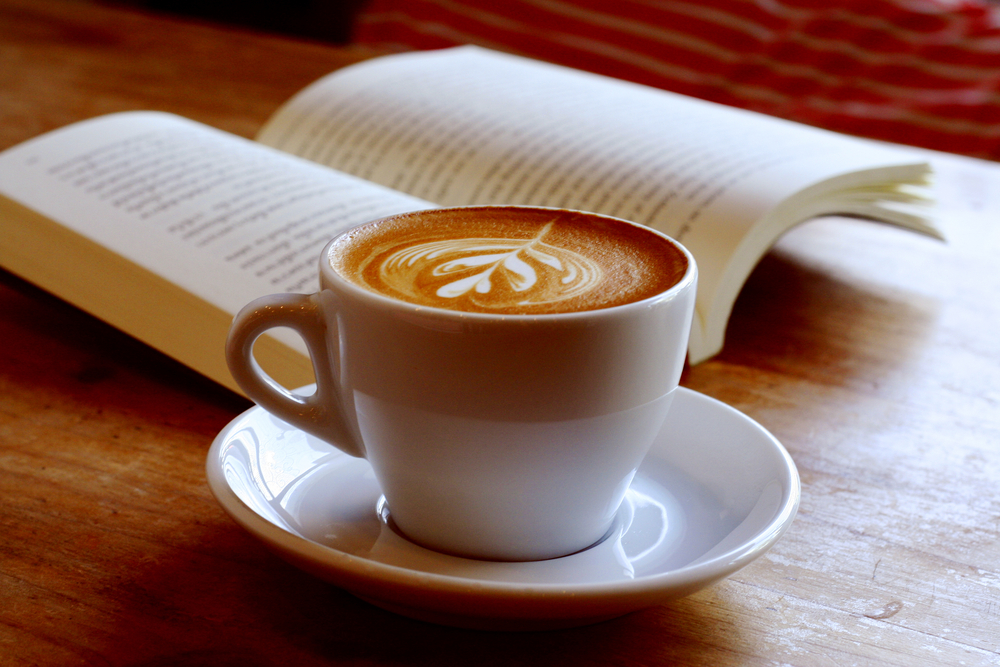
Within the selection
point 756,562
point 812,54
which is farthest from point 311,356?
point 812,54

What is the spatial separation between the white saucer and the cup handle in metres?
0.02

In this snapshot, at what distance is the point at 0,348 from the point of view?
0.54m

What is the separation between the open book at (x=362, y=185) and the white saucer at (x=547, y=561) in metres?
0.09

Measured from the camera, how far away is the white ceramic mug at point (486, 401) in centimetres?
31

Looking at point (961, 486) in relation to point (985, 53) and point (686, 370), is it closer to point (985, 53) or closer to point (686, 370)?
point (686, 370)

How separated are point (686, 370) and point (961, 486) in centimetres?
16

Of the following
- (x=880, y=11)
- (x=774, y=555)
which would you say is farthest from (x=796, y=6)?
(x=774, y=555)

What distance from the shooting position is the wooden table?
0.31 metres

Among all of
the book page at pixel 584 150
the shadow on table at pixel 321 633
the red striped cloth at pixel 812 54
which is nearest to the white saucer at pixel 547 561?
the shadow on table at pixel 321 633

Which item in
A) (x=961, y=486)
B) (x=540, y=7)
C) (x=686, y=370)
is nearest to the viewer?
(x=961, y=486)

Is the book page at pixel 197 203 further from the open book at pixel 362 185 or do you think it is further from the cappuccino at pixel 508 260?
the cappuccino at pixel 508 260

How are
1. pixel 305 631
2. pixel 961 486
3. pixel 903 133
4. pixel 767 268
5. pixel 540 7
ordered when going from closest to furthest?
pixel 305 631, pixel 961 486, pixel 767 268, pixel 903 133, pixel 540 7

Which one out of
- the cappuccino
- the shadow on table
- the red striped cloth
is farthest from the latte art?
the red striped cloth

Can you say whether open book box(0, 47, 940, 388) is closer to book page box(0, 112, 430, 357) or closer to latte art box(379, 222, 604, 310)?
book page box(0, 112, 430, 357)
